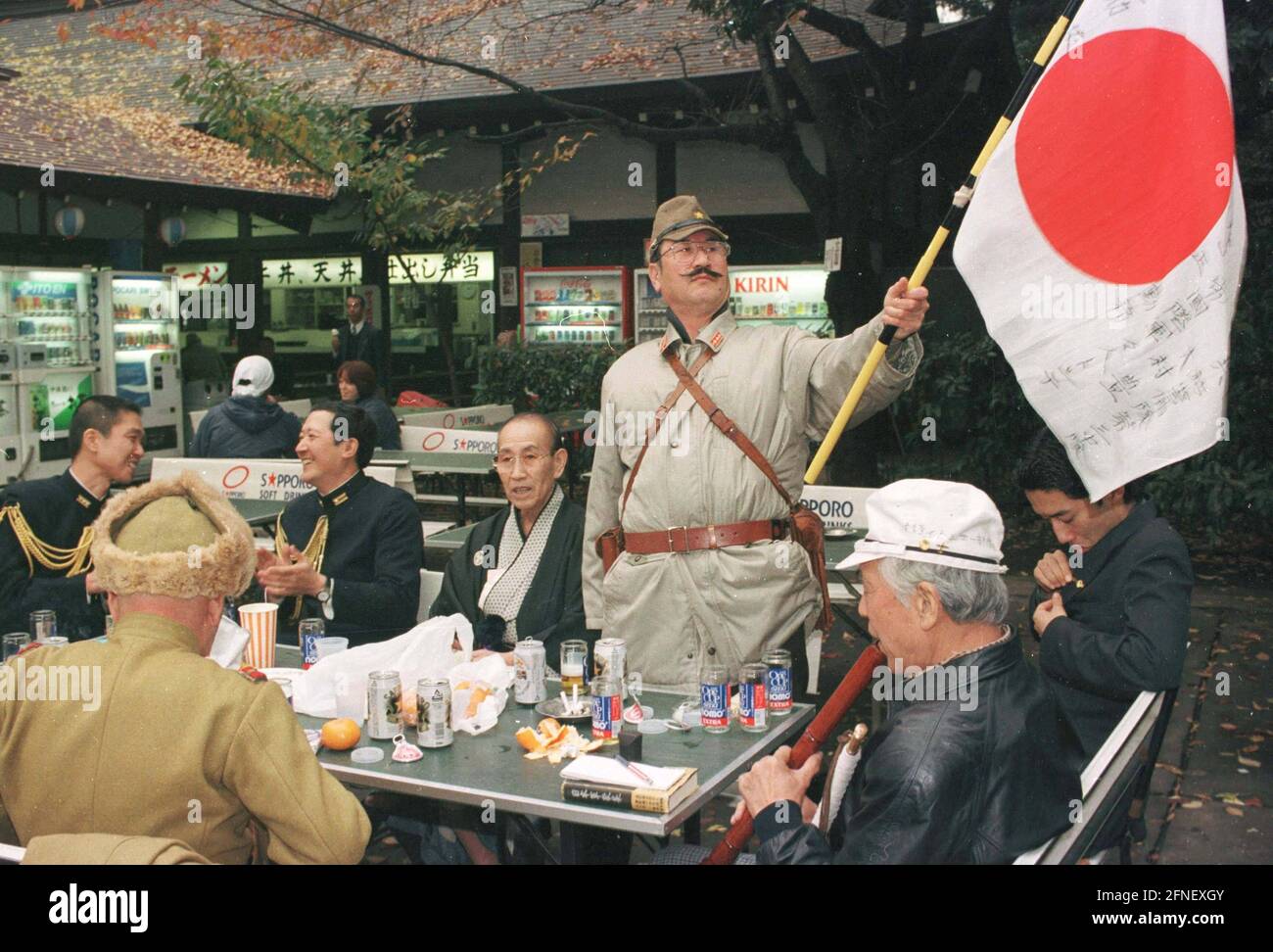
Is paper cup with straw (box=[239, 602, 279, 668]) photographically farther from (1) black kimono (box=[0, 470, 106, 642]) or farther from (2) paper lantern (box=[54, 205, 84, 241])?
(2) paper lantern (box=[54, 205, 84, 241])

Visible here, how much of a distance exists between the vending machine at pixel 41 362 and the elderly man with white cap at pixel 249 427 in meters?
5.96

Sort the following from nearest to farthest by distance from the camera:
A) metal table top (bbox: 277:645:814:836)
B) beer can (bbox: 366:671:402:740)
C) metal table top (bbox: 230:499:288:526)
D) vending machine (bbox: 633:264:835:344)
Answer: metal table top (bbox: 277:645:814:836), beer can (bbox: 366:671:402:740), metal table top (bbox: 230:499:288:526), vending machine (bbox: 633:264:835:344)

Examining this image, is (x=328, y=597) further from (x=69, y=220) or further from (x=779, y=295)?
(x=69, y=220)

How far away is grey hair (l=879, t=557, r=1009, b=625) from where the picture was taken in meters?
2.47

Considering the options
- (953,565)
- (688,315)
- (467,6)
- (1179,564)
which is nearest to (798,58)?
(467,6)

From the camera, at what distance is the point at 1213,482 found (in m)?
8.80

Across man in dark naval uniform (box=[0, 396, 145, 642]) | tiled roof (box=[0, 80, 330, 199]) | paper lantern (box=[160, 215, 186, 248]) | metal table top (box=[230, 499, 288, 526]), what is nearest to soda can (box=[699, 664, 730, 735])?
man in dark naval uniform (box=[0, 396, 145, 642])

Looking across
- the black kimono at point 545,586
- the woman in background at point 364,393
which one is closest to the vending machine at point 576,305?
the woman in background at point 364,393

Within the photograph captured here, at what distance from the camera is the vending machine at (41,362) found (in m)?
13.9

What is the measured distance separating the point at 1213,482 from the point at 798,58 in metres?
4.86

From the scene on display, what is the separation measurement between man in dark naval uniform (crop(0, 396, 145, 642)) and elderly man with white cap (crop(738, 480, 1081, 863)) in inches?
127

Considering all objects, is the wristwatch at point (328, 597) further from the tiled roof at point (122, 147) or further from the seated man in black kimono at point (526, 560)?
the tiled roof at point (122, 147)

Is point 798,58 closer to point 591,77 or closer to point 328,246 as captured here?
point 591,77
